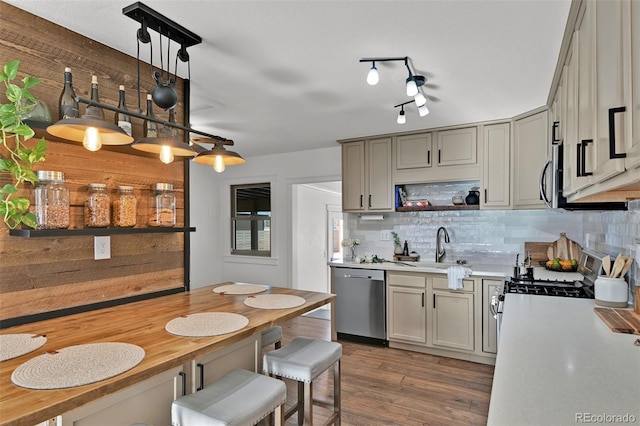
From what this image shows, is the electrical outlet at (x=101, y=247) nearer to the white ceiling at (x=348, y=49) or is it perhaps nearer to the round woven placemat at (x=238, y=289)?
the round woven placemat at (x=238, y=289)

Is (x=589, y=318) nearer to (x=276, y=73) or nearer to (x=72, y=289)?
(x=276, y=73)

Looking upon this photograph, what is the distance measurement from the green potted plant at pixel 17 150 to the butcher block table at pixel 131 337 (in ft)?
1.63

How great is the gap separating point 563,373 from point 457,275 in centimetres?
245

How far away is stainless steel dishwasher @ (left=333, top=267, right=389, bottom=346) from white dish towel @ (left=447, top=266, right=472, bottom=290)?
710 millimetres

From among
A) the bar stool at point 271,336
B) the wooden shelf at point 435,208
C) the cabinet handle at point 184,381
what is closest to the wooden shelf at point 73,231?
the cabinet handle at point 184,381

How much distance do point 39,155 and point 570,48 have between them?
2550 mm

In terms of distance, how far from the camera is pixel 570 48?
1.83m

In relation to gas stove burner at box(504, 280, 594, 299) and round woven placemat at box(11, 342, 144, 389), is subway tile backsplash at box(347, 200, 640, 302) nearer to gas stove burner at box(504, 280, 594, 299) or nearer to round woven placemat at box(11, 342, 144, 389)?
gas stove burner at box(504, 280, 594, 299)

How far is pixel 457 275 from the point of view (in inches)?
135

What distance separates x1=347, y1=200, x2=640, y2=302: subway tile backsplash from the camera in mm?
3447

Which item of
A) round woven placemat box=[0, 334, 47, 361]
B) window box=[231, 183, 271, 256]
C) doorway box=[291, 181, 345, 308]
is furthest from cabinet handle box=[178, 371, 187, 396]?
window box=[231, 183, 271, 256]

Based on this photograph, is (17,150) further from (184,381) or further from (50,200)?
(184,381)

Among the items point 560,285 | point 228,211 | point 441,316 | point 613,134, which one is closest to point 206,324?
point 613,134

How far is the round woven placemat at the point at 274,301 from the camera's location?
1.94 metres
